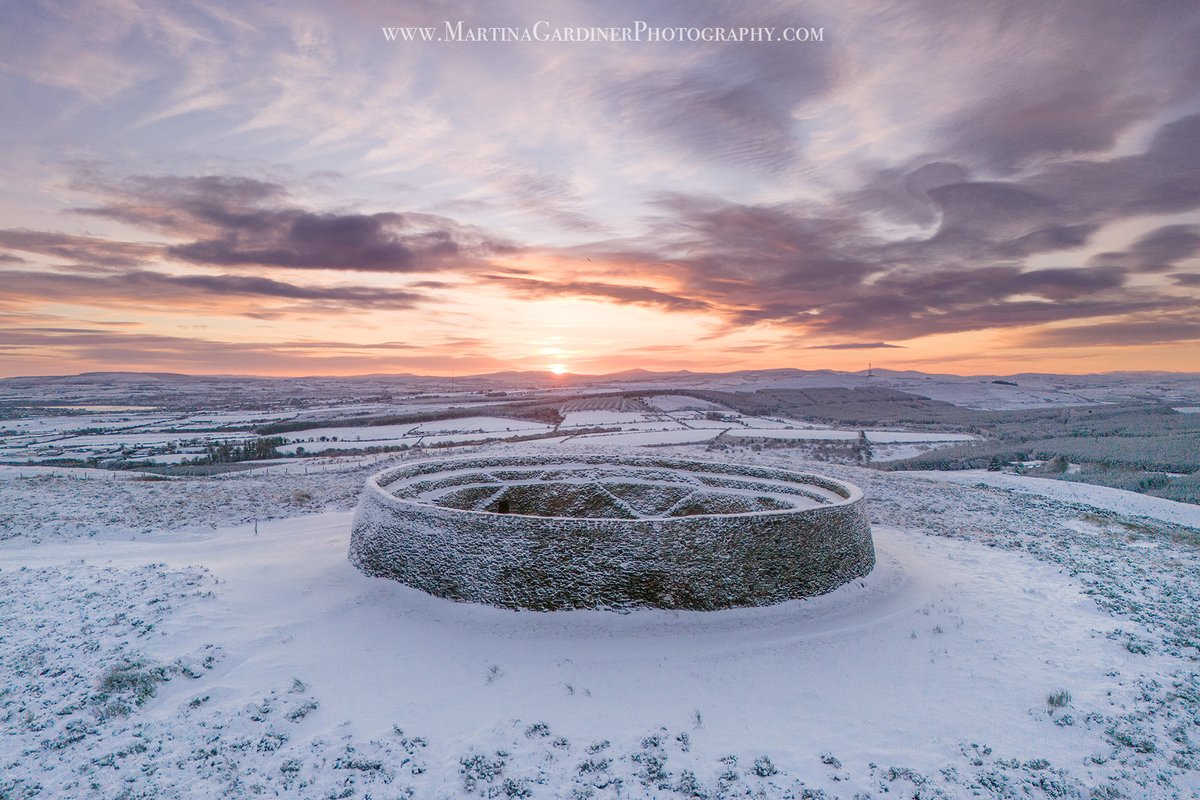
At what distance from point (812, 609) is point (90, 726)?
10.6 m

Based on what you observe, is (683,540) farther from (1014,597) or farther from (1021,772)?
(1014,597)

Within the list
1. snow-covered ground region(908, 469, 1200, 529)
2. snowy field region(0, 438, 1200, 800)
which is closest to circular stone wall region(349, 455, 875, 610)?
snowy field region(0, 438, 1200, 800)

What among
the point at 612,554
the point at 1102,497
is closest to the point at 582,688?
the point at 612,554

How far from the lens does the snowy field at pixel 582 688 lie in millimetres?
6105

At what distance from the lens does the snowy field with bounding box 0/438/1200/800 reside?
20.0 ft

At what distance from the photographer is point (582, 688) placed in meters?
7.77

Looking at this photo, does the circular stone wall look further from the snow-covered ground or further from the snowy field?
the snow-covered ground

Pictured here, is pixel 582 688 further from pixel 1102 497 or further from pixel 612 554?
pixel 1102 497

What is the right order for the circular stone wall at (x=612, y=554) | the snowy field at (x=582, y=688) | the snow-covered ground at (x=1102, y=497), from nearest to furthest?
the snowy field at (x=582, y=688) → the circular stone wall at (x=612, y=554) → the snow-covered ground at (x=1102, y=497)

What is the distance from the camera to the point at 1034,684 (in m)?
8.03

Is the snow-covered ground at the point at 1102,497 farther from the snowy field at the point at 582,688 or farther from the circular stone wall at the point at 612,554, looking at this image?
the circular stone wall at the point at 612,554

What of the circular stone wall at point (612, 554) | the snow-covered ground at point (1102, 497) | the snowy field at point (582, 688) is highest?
the circular stone wall at point (612, 554)

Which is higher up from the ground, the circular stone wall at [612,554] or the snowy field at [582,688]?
the circular stone wall at [612,554]

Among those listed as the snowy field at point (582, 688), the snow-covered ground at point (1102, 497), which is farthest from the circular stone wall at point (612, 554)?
the snow-covered ground at point (1102, 497)
